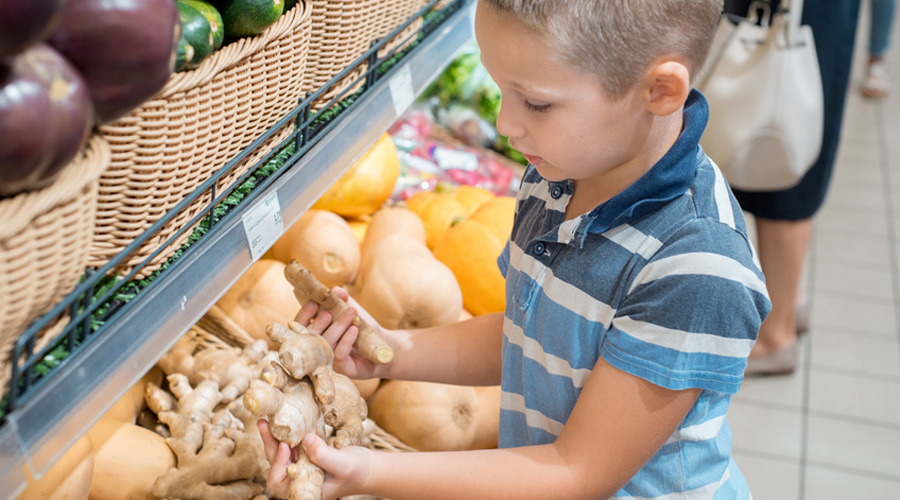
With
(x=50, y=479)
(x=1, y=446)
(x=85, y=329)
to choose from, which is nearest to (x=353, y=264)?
(x=50, y=479)

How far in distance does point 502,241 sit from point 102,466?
2.60 ft

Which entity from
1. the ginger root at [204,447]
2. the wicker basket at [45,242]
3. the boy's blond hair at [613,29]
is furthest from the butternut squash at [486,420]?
the wicker basket at [45,242]

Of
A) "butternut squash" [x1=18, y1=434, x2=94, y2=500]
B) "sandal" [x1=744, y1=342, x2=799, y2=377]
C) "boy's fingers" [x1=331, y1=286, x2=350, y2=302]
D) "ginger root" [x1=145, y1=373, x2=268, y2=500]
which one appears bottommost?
"sandal" [x1=744, y1=342, x2=799, y2=377]

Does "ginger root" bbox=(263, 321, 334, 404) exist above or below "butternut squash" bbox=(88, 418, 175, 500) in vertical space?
above

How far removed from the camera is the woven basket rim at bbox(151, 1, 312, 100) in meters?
0.70

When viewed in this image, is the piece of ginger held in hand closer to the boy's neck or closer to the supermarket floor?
the boy's neck

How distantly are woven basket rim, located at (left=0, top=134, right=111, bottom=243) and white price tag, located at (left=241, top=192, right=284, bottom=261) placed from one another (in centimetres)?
25

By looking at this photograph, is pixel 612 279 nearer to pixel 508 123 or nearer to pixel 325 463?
pixel 508 123

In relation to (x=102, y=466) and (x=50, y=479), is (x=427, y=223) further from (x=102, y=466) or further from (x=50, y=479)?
(x=50, y=479)

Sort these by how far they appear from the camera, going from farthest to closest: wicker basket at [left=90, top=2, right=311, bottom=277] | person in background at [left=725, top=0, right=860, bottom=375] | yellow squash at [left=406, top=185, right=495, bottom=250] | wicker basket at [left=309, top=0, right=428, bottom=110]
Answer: person in background at [left=725, top=0, right=860, bottom=375] < yellow squash at [left=406, top=185, right=495, bottom=250] < wicker basket at [left=309, top=0, right=428, bottom=110] < wicker basket at [left=90, top=2, right=311, bottom=277]

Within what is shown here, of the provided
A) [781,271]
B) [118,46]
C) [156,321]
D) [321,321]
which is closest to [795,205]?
[781,271]

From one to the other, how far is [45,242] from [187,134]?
9.3 inches

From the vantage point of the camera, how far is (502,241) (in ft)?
4.95

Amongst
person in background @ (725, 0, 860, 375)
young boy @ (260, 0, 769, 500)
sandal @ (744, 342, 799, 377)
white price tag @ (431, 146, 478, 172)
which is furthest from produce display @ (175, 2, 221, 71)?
sandal @ (744, 342, 799, 377)
